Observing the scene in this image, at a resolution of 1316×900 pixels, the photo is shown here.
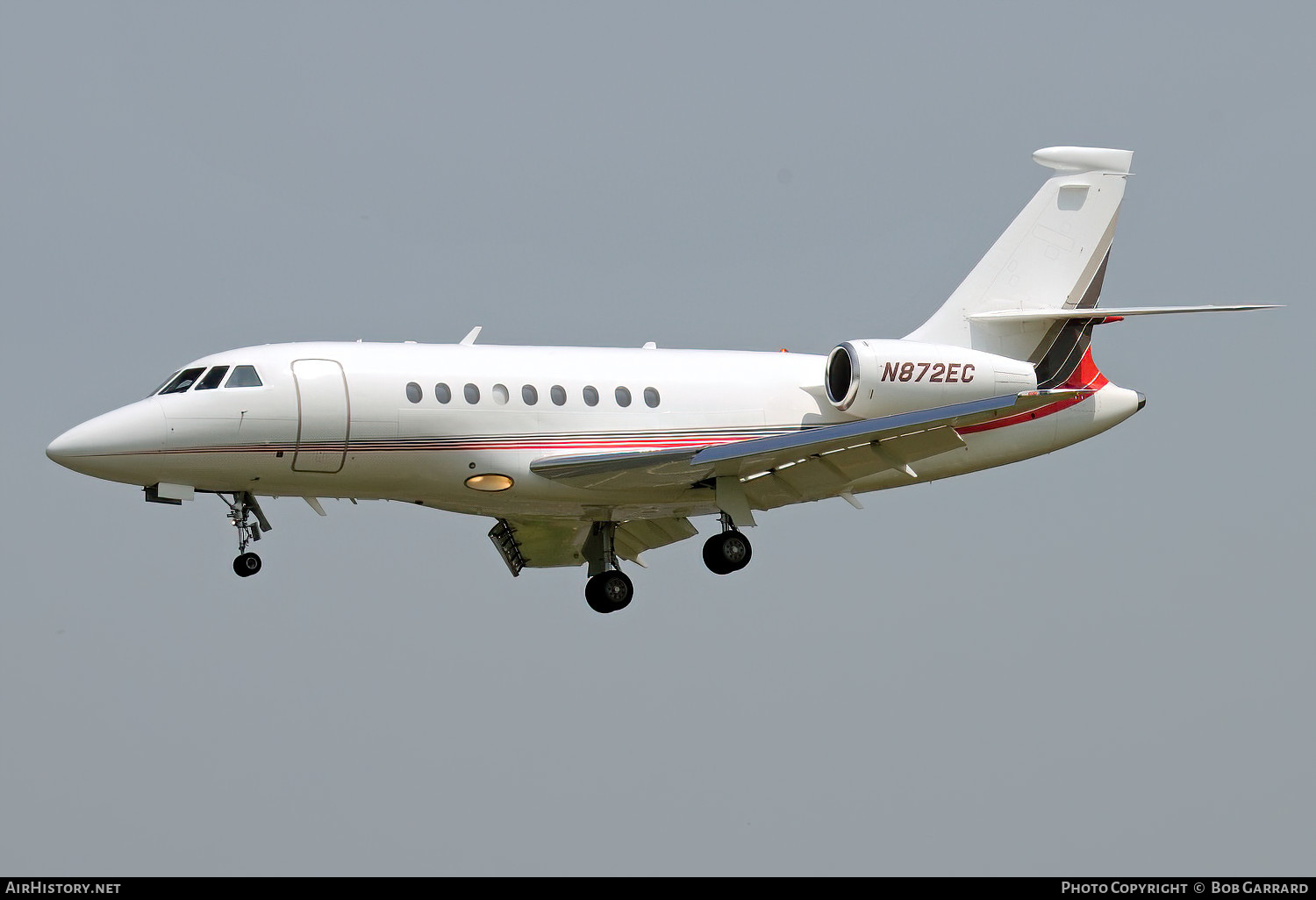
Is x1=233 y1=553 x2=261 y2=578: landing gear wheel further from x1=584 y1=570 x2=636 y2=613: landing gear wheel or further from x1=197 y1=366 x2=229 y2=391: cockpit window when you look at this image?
x1=584 y1=570 x2=636 y2=613: landing gear wheel

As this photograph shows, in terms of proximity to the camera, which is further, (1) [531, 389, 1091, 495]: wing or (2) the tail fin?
(2) the tail fin

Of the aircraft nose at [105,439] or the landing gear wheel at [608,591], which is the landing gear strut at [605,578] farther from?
the aircraft nose at [105,439]

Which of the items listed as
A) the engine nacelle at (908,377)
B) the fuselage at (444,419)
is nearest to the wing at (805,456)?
the fuselage at (444,419)

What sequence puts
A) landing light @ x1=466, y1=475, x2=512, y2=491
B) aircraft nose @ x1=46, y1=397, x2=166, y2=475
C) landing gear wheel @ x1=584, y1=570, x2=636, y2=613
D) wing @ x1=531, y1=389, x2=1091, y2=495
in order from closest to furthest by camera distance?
1. aircraft nose @ x1=46, y1=397, x2=166, y2=475
2. wing @ x1=531, y1=389, x2=1091, y2=495
3. landing light @ x1=466, y1=475, x2=512, y2=491
4. landing gear wheel @ x1=584, y1=570, x2=636, y2=613

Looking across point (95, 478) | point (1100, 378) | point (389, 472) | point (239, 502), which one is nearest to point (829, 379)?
point (1100, 378)

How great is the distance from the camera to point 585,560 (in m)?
30.9

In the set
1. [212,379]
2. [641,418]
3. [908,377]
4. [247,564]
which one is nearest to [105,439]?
[212,379]

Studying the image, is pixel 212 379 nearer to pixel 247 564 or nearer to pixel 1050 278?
pixel 247 564

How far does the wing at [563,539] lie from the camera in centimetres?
3050

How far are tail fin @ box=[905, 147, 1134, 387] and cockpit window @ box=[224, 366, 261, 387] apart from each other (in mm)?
10345

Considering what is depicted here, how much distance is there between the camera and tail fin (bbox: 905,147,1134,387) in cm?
3048

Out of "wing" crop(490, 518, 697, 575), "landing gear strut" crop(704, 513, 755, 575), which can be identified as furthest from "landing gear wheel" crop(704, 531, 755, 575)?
"wing" crop(490, 518, 697, 575)

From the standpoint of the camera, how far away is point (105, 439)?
83.7 feet

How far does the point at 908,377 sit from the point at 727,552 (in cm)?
365
